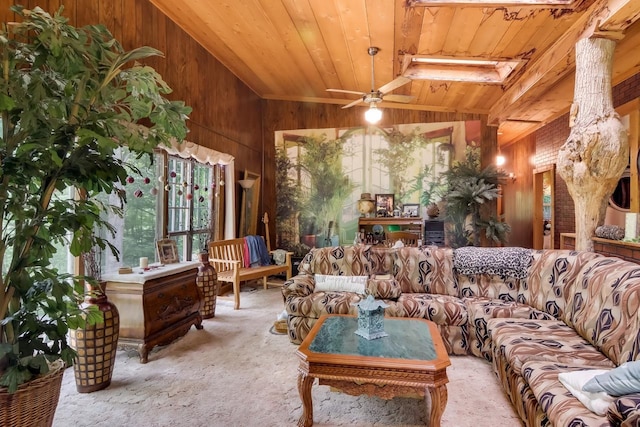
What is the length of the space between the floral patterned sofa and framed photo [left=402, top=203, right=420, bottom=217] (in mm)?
2504

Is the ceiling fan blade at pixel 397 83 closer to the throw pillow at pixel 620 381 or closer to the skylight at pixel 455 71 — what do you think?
the skylight at pixel 455 71

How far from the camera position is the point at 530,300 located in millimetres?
2924

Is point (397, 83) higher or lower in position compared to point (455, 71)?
lower

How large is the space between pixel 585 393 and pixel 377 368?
892 mm

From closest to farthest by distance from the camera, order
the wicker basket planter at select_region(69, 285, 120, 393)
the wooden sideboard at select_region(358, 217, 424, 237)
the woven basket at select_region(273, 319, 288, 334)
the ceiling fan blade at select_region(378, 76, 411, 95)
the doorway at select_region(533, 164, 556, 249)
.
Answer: the wicker basket planter at select_region(69, 285, 120, 393)
the woven basket at select_region(273, 319, 288, 334)
the ceiling fan blade at select_region(378, 76, 411, 95)
the wooden sideboard at select_region(358, 217, 424, 237)
the doorway at select_region(533, 164, 556, 249)

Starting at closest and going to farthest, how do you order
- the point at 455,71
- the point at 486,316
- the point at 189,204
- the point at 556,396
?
the point at 556,396 → the point at 486,316 → the point at 455,71 → the point at 189,204

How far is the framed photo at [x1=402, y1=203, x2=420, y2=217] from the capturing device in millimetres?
5953

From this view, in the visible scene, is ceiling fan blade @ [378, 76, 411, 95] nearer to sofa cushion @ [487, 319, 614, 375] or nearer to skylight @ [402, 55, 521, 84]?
skylight @ [402, 55, 521, 84]

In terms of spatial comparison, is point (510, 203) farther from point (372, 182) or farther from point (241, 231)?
point (241, 231)

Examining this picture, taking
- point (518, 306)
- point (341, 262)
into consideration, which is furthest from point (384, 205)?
point (518, 306)

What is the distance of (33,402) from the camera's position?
4.90 ft

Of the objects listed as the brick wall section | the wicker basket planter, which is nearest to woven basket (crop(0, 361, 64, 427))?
the wicker basket planter

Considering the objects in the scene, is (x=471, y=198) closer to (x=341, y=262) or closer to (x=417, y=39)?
(x=417, y=39)

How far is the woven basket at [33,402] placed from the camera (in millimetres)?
1416
